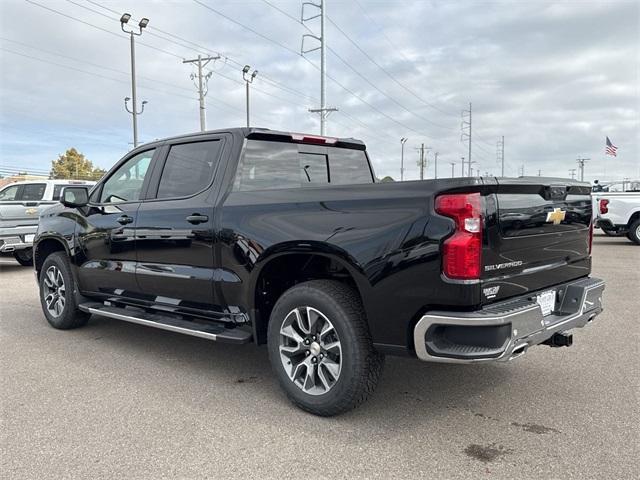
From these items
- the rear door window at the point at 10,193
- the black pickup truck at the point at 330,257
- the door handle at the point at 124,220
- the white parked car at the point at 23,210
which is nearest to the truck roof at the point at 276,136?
the black pickup truck at the point at 330,257

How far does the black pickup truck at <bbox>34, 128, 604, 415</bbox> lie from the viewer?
2918mm

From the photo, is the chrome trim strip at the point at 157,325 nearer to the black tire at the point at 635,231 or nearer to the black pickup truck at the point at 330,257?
the black pickup truck at the point at 330,257

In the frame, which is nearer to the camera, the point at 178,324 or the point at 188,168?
the point at 178,324

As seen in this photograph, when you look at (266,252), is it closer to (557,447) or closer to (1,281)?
(557,447)

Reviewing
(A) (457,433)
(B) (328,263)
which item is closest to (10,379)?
(B) (328,263)

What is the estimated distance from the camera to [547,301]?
346 centimetres

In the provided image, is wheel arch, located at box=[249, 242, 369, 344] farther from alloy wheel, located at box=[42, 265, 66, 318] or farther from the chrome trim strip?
alloy wheel, located at box=[42, 265, 66, 318]

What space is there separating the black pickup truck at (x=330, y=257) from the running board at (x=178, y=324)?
2 centimetres

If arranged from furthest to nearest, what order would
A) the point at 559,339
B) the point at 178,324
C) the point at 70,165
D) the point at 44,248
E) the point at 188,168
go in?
the point at 70,165 < the point at 44,248 < the point at 188,168 < the point at 178,324 < the point at 559,339

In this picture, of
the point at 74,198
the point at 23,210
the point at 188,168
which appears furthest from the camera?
the point at 23,210

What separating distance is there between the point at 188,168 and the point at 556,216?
9.65ft

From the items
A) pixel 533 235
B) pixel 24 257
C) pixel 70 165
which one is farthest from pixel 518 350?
pixel 70 165

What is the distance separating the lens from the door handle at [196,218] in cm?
412

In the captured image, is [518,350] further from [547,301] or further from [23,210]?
[23,210]
